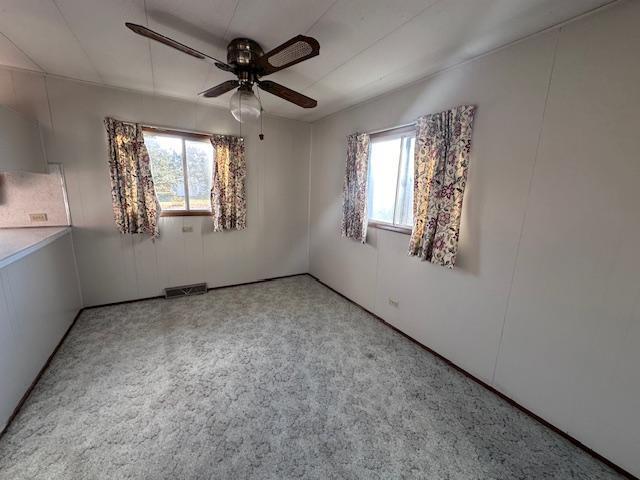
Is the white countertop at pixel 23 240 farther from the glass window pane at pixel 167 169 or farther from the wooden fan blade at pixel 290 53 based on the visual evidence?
the wooden fan blade at pixel 290 53

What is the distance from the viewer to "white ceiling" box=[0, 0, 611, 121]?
1371 mm

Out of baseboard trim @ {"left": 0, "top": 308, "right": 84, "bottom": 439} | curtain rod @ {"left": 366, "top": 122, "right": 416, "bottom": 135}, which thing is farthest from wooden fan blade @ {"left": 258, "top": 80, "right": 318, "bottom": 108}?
baseboard trim @ {"left": 0, "top": 308, "right": 84, "bottom": 439}

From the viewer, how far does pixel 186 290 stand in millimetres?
3314

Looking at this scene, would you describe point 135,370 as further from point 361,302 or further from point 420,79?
point 420,79

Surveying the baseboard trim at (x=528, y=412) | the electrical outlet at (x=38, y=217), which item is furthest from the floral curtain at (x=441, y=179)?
the electrical outlet at (x=38, y=217)

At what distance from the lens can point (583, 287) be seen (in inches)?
56.2

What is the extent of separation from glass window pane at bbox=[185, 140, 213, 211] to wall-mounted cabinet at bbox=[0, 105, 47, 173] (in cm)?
128

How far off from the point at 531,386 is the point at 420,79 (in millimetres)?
2510

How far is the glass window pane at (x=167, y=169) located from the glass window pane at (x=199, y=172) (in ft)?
0.33

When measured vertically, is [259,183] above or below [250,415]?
above

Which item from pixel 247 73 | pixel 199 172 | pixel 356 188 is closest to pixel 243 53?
pixel 247 73

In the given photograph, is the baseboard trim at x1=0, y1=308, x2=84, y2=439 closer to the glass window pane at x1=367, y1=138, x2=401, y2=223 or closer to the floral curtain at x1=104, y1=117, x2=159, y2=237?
the floral curtain at x1=104, y1=117, x2=159, y2=237

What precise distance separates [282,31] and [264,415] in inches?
97.5

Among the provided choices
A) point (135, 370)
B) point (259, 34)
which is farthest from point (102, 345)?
point (259, 34)
